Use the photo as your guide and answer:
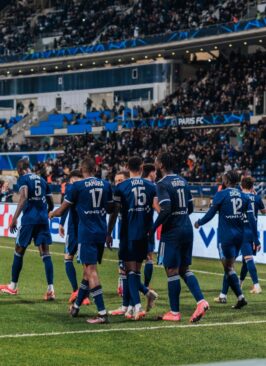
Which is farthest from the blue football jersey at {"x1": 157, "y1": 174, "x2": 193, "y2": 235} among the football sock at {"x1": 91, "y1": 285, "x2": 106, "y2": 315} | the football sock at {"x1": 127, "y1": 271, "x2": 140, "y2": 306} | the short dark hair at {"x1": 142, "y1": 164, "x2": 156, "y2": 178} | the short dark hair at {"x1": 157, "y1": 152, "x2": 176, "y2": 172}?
→ the short dark hair at {"x1": 142, "y1": 164, "x2": 156, "y2": 178}

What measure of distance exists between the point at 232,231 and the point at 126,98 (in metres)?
49.1

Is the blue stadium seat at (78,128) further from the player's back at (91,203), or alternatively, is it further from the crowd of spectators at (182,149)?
the player's back at (91,203)

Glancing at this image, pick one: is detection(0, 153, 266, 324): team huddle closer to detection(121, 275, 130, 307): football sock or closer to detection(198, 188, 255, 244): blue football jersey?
detection(121, 275, 130, 307): football sock

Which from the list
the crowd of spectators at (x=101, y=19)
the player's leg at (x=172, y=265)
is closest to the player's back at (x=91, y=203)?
the player's leg at (x=172, y=265)

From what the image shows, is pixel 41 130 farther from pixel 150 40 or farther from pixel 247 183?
pixel 247 183

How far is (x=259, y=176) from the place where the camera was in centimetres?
3975

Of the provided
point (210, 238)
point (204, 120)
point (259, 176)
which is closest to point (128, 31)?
point (204, 120)

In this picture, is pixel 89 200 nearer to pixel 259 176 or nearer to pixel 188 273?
pixel 188 273

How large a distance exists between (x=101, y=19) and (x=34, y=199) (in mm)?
49979

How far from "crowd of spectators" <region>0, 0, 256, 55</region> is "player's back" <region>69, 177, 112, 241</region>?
39421 millimetres

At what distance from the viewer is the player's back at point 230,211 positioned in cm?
1335

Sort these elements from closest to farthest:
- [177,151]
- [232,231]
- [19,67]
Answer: [232,231] → [177,151] → [19,67]

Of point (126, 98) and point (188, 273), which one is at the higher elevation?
point (126, 98)

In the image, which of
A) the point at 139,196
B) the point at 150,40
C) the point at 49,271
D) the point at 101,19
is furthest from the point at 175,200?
the point at 101,19
